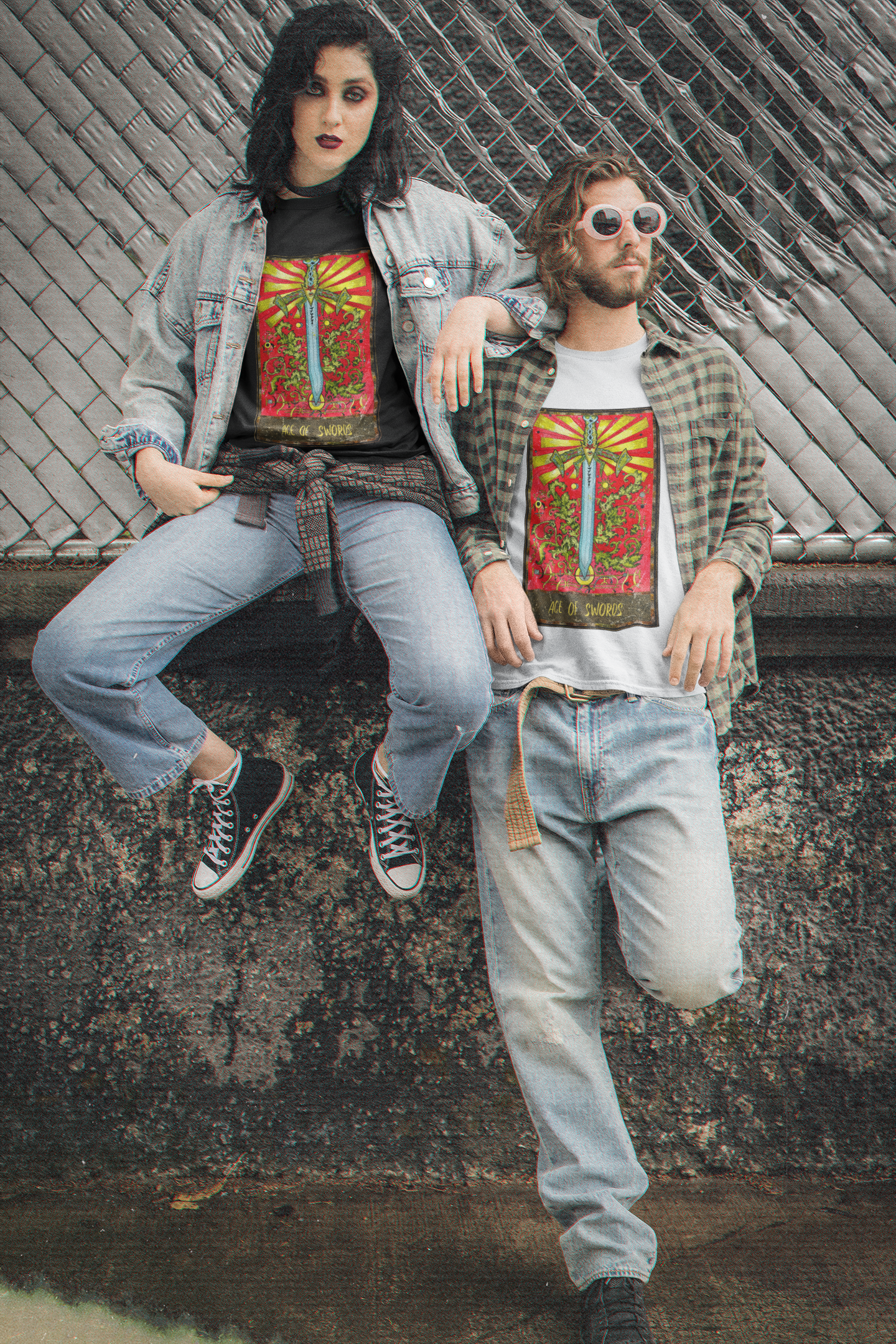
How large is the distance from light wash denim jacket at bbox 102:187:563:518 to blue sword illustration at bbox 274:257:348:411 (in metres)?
0.08

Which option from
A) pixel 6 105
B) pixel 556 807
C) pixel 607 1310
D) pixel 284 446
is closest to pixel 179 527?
pixel 284 446

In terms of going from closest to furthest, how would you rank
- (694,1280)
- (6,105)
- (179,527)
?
(179,527), (694,1280), (6,105)

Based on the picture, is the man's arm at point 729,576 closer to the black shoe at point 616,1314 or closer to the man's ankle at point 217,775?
the man's ankle at point 217,775

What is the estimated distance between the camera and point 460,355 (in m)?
1.97

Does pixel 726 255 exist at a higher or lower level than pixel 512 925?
higher

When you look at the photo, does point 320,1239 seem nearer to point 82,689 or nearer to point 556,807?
point 556,807

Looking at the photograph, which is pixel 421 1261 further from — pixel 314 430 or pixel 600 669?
pixel 314 430

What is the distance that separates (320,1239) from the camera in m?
2.23

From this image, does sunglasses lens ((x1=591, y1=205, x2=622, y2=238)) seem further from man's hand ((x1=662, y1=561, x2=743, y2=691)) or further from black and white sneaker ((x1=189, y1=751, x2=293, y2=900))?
black and white sneaker ((x1=189, y1=751, x2=293, y2=900))

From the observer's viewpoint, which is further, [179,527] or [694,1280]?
[694,1280]

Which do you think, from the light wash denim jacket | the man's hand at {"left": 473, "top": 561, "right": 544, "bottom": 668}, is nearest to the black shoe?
the man's hand at {"left": 473, "top": 561, "right": 544, "bottom": 668}

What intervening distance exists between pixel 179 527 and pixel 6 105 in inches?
54.7

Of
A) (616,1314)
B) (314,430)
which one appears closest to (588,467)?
(314,430)

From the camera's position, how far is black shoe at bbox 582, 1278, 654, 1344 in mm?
1839
